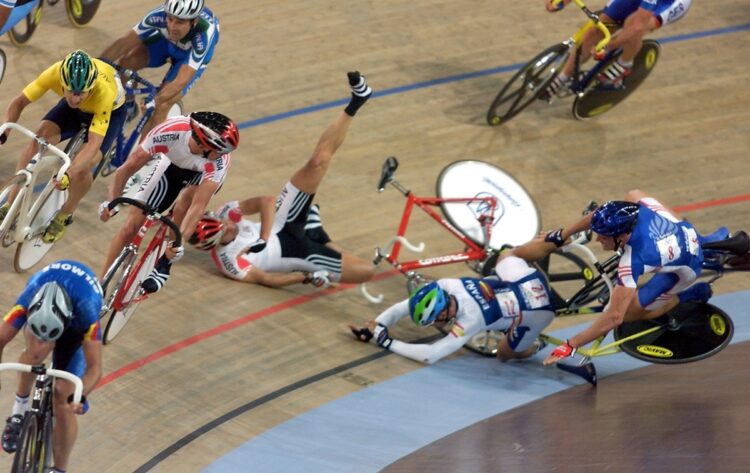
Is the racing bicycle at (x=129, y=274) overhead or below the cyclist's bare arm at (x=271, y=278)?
overhead

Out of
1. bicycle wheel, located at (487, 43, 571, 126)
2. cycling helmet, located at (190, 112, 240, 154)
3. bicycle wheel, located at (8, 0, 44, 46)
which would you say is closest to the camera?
cycling helmet, located at (190, 112, 240, 154)

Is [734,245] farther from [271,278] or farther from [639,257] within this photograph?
[271,278]

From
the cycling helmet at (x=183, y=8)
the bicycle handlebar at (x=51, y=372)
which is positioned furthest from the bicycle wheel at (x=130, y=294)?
the cycling helmet at (x=183, y=8)

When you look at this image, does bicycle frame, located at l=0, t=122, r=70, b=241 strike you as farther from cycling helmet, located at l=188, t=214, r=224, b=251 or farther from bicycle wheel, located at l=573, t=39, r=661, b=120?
bicycle wheel, located at l=573, t=39, r=661, b=120

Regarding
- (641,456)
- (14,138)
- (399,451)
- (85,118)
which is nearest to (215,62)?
(14,138)

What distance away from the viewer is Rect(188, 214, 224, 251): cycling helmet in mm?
6953

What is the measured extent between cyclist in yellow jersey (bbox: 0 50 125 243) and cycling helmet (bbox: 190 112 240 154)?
0.62m

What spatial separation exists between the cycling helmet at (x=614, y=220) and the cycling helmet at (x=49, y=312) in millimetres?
2553

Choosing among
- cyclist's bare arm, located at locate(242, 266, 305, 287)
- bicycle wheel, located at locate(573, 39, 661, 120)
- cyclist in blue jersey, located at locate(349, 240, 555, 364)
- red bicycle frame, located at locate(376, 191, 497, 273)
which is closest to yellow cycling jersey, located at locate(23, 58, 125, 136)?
cyclist's bare arm, located at locate(242, 266, 305, 287)

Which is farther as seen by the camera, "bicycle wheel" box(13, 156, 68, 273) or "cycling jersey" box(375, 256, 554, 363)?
"bicycle wheel" box(13, 156, 68, 273)

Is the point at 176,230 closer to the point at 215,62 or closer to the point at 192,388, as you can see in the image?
the point at 192,388

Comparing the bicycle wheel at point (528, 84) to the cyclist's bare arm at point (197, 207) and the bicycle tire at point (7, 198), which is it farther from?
the bicycle tire at point (7, 198)

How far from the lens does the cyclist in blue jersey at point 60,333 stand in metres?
4.99

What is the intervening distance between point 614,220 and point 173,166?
2.23 metres
